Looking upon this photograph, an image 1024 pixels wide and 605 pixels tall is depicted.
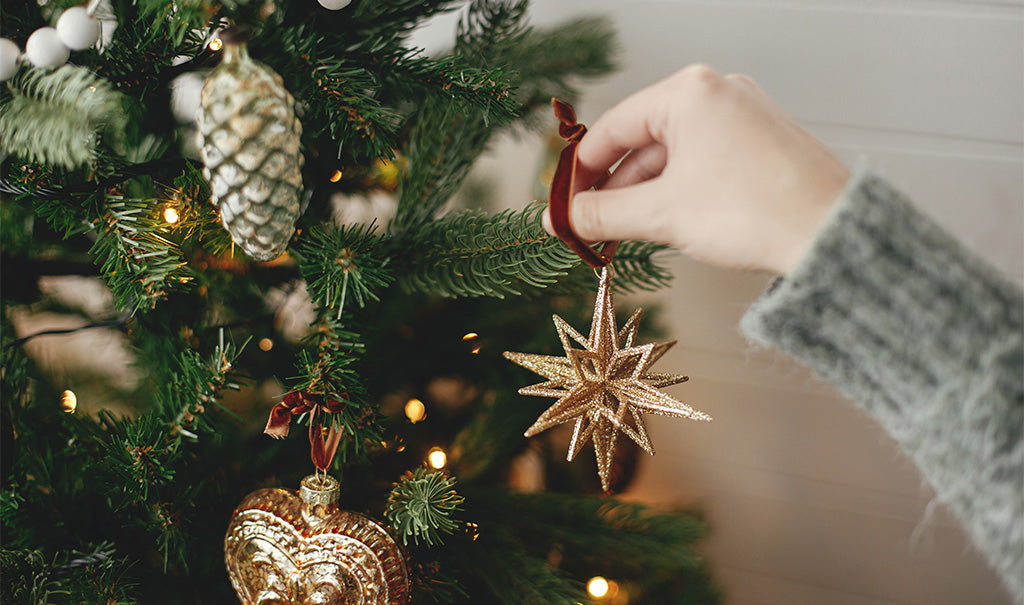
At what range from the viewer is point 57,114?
35cm

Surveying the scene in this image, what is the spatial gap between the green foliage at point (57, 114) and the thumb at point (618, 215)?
0.93 ft

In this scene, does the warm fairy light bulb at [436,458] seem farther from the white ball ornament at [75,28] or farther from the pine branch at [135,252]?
the white ball ornament at [75,28]

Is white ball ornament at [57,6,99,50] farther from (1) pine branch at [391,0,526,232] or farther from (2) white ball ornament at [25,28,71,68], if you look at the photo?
(1) pine branch at [391,0,526,232]

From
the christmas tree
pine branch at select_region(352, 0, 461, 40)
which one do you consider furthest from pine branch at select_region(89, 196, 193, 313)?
pine branch at select_region(352, 0, 461, 40)

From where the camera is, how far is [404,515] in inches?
18.2

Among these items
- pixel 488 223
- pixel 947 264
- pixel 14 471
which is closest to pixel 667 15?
pixel 488 223

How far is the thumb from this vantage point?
0.41 metres

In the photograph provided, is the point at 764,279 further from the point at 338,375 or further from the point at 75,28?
the point at 75,28

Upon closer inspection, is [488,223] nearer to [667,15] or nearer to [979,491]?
[979,491]

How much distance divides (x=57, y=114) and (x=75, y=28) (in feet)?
0.27

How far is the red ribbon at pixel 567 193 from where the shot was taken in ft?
1.47

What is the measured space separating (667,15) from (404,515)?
72 cm

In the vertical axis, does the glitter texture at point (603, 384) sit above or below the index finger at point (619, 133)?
below

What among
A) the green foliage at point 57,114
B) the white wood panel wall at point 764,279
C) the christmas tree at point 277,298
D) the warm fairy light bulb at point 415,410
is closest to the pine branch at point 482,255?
the christmas tree at point 277,298
